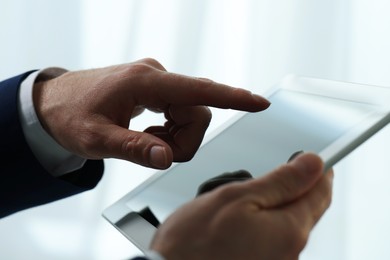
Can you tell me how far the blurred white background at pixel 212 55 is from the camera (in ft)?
3.72

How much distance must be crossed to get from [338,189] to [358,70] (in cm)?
22

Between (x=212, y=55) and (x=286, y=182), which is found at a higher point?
(x=286, y=182)

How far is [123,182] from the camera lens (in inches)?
52.9

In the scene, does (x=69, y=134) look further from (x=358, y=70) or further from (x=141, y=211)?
(x=358, y=70)

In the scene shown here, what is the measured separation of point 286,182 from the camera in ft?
1.58

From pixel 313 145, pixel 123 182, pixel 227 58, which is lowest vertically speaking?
pixel 123 182

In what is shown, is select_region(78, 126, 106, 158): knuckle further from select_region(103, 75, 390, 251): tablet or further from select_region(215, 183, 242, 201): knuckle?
select_region(215, 183, 242, 201): knuckle

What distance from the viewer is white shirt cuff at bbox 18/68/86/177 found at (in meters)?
0.77

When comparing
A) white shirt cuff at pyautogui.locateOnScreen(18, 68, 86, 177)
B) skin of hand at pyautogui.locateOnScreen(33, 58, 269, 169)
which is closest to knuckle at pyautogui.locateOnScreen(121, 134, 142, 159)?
skin of hand at pyautogui.locateOnScreen(33, 58, 269, 169)

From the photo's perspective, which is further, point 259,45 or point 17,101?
point 259,45

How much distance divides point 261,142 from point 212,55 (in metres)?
0.61

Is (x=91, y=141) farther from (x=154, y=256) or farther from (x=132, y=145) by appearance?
(x=154, y=256)

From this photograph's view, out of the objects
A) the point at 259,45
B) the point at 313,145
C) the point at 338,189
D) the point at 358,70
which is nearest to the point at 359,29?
the point at 358,70

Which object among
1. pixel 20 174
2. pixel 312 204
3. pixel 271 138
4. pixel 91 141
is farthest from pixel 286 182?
pixel 20 174
